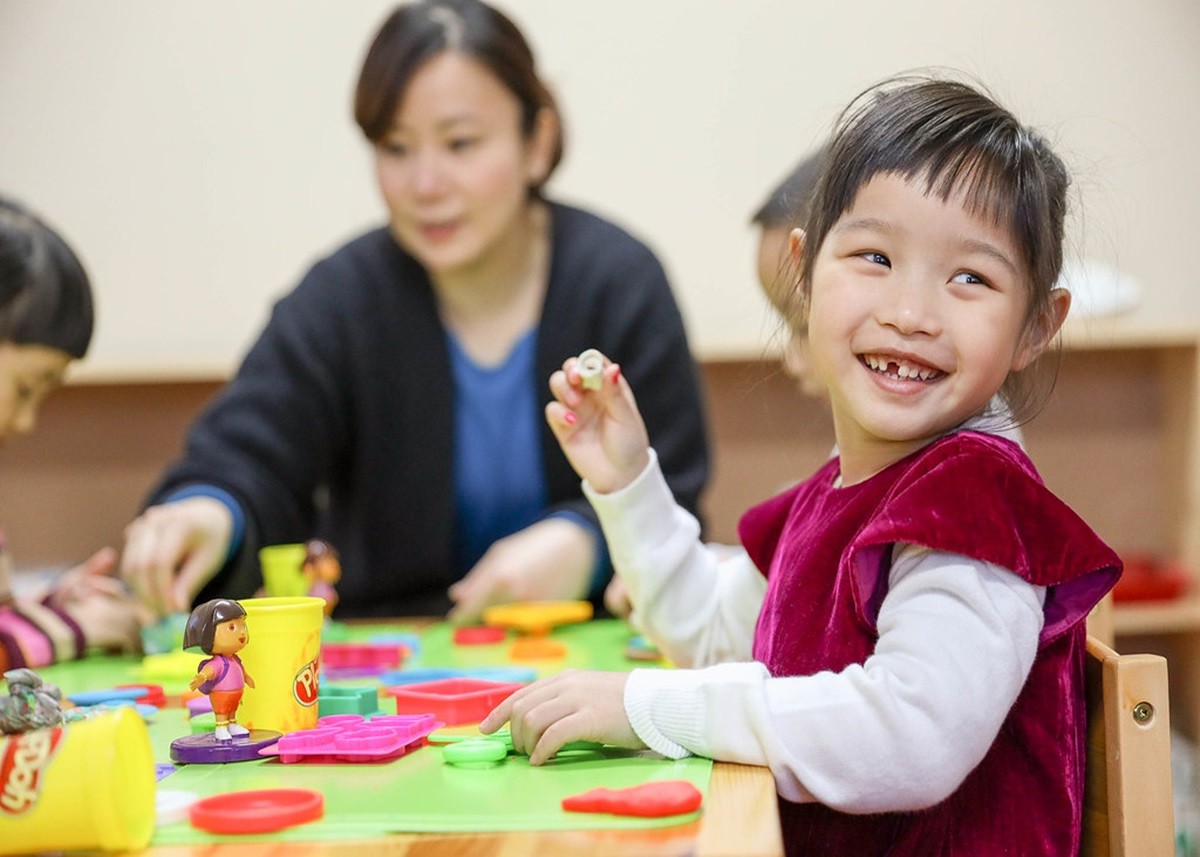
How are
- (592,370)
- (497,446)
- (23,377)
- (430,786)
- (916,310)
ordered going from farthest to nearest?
(497,446), (23,377), (592,370), (916,310), (430,786)

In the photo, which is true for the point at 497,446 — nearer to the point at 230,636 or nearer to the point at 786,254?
the point at 786,254

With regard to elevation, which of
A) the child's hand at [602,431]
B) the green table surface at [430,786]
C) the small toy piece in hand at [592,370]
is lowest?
→ the green table surface at [430,786]

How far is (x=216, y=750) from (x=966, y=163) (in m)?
0.54

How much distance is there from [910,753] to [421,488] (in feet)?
3.48

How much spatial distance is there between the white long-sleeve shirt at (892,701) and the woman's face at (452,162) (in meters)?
0.98

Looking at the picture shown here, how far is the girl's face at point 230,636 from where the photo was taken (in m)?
0.74

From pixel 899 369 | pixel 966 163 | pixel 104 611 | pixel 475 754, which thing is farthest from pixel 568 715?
pixel 104 611

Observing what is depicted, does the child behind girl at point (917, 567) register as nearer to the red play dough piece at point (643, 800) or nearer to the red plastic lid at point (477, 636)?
the red play dough piece at point (643, 800)

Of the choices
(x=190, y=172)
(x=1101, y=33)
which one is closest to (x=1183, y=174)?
(x=1101, y=33)

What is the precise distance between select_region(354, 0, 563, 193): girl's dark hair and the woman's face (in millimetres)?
11

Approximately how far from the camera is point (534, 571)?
4.55 feet

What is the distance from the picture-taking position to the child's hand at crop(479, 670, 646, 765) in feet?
2.36

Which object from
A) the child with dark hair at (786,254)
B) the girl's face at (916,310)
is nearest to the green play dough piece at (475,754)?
the girl's face at (916,310)

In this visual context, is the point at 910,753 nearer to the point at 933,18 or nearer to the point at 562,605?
the point at 562,605
